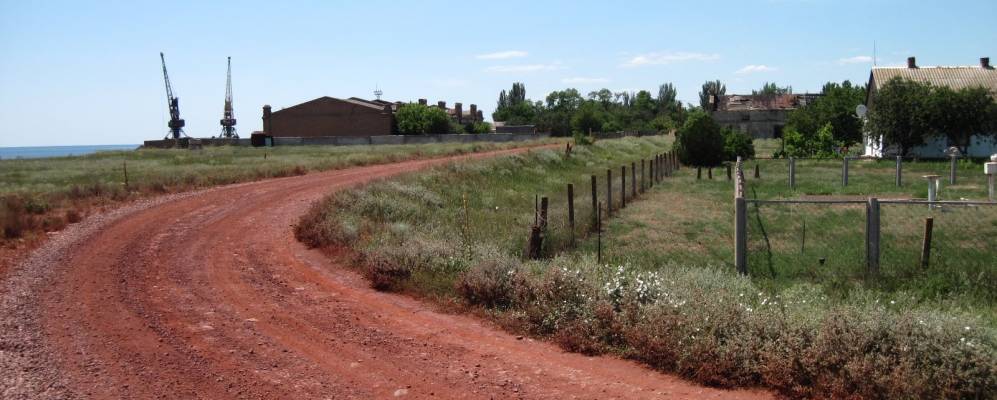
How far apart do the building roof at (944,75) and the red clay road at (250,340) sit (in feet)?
150

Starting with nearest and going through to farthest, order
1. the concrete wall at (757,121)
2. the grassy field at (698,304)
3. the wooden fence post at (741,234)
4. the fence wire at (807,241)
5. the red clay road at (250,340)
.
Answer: the grassy field at (698,304) < the red clay road at (250,340) < the wooden fence post at (741,234) < the fence wire at (807,241) < the concrete wall at (757,121)

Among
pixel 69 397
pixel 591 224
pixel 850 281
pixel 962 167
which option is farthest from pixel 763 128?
pixel 69 397

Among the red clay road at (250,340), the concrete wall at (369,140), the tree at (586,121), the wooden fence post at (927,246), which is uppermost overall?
the tree at (586,121)

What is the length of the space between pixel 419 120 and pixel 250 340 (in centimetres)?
8401

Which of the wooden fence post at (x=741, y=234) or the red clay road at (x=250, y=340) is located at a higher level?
the wooden fence post at (x=741, y=234)

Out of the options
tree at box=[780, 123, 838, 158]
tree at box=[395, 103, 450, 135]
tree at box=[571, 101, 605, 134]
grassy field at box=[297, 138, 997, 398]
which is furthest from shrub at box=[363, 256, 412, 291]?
tree at box=[571, 101, 605, 134]

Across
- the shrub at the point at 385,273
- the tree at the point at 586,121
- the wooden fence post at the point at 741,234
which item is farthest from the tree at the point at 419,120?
the wooden fence post at the point at 741,234

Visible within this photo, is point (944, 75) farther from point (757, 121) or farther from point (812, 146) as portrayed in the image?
point (757, 121)

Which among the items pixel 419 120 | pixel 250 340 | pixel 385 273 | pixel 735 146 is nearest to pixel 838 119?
pixel 735 146

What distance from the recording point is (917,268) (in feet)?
31.9

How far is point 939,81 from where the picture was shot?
156 ft

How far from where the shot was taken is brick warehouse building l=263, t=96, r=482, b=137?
8762cm

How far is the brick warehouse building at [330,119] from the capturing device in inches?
3450

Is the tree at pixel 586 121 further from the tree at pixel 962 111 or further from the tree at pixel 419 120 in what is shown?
the tree at pixel 962 111
